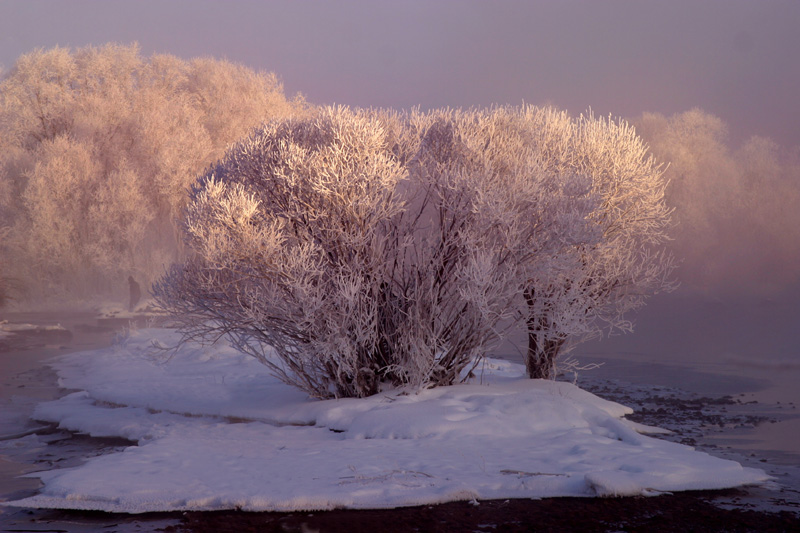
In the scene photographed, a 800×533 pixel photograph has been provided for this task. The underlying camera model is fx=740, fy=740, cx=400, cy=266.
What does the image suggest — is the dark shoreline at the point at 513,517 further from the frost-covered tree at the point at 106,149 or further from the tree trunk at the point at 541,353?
the frost-covered tree at the point at 106,149

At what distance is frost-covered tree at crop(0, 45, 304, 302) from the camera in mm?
32844

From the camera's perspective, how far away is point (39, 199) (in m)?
32.6

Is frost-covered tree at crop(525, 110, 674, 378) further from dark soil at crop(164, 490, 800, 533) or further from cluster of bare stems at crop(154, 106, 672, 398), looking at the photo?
dark soil at crop(164, 490, 800, 533)

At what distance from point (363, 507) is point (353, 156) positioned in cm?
Answer: 546

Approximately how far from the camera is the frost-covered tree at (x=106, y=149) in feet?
108

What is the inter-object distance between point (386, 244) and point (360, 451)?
3.90 metres

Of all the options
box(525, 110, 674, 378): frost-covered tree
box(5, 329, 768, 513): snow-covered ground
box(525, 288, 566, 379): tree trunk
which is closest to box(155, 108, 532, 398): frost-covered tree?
box(5, 329, 768, 513): snow-covered ground

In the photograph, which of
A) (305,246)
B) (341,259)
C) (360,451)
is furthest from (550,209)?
(360,451)

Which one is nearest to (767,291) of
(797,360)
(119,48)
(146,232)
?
(797,360)

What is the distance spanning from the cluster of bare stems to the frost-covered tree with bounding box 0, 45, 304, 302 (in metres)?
21.8

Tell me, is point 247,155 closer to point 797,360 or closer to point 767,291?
point 797,360

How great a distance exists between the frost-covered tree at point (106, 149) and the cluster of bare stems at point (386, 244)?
857 inches

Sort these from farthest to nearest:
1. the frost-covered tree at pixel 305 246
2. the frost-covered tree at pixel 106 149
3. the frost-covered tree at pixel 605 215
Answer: the frost-covered tree at pixel 106 149 → the frost-covered tree at pixel 605 215 → the frost-covered tree at pixel 305 246

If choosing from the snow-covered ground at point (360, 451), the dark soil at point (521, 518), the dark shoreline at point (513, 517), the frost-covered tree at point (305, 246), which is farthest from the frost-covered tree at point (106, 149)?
the dark soil at point (521, 518)
